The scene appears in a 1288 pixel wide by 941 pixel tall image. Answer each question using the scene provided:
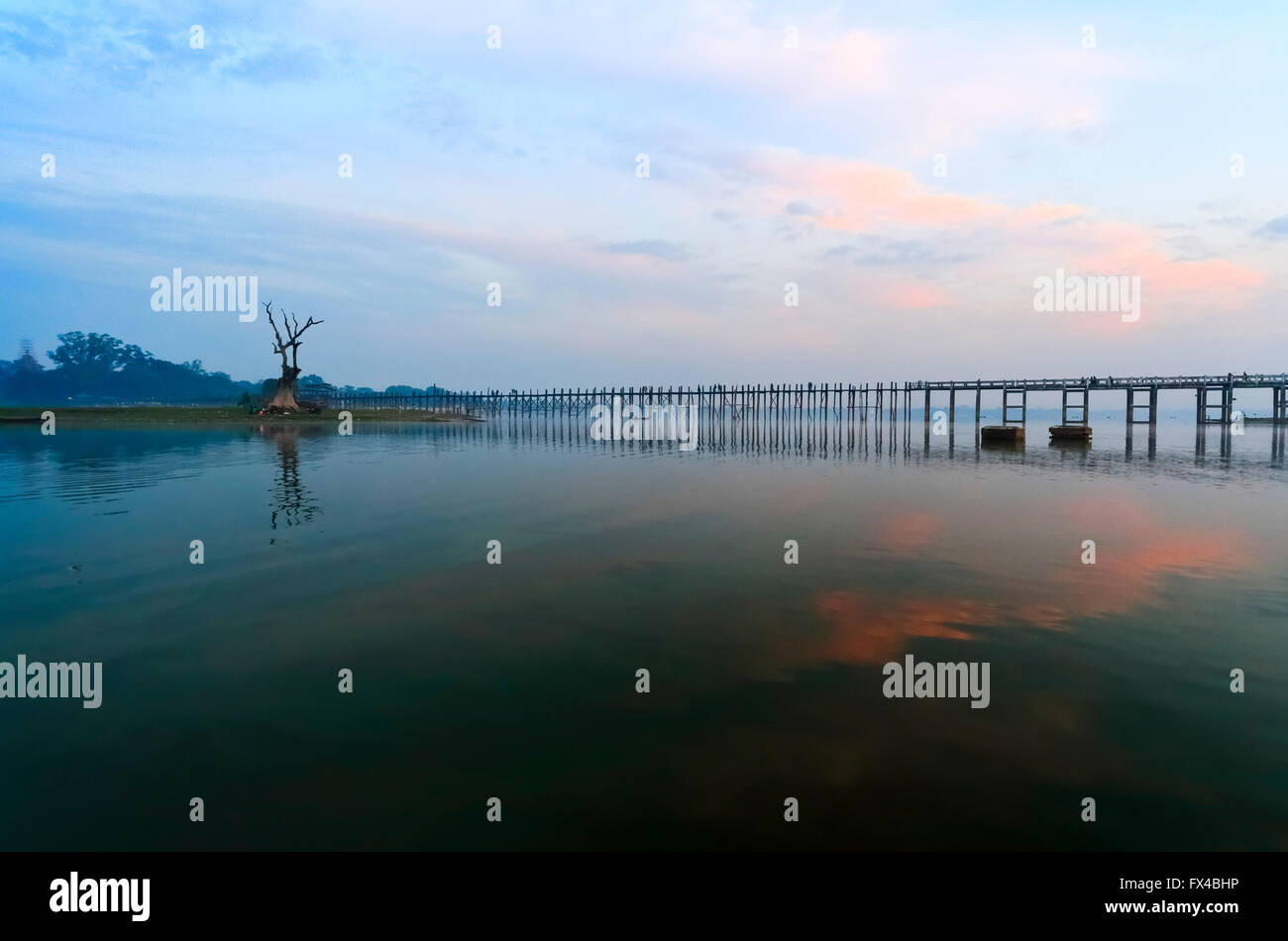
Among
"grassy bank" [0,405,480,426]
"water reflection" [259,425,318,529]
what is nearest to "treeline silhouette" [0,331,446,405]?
"grassy bank" [0,405,480,426]

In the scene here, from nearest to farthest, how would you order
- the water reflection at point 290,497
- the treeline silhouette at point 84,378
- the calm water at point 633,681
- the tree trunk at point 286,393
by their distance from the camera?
the calm water at point 633,681
the water reflection at point 290,497
the tree trunk at point 286,393
the treeline silhouette at point 84,378

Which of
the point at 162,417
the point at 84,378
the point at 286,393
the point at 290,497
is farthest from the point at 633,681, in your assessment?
the point at 84,378

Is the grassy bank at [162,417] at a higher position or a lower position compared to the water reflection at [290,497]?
higher

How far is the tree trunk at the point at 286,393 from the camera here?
88.4 m

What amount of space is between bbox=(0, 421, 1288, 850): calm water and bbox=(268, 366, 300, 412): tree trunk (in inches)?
2960

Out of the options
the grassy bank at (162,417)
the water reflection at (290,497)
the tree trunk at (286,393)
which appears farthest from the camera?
Result: the tree trunk at (286,393)

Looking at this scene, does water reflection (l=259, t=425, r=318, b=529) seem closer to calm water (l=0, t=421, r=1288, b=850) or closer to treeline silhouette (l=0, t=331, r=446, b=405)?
calm water (l=0, t=421, r=1288, b=850)

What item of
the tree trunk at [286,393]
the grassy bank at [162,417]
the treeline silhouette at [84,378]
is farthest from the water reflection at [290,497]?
the treeline silhouette at [84,378]

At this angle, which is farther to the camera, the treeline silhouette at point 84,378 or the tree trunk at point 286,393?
the treeline silhouette at point 84,378

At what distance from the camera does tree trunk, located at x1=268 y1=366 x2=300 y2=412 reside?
290 ft

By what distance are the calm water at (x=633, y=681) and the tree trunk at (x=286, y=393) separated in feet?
247

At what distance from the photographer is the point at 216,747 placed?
6852mm

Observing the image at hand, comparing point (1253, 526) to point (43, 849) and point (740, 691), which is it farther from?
point (43, 849)

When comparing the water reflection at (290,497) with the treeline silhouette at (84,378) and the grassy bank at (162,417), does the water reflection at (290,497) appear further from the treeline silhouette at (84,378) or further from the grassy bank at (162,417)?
the treeline silhouette at (84,378)
